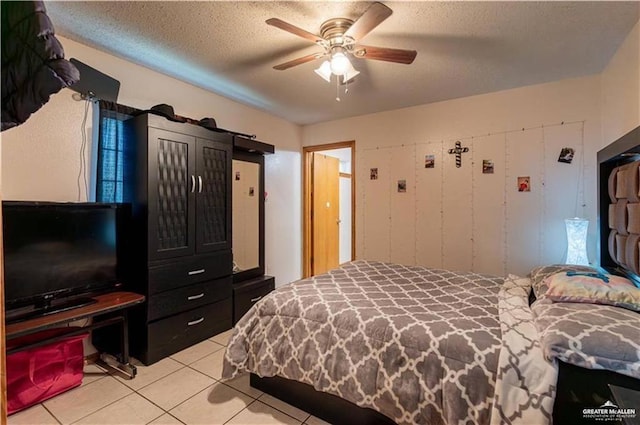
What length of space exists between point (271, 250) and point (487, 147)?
2.95m

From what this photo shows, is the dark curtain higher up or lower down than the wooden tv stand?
higher up

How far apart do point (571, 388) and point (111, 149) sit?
126 inches

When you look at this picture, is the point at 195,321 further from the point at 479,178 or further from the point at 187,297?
the point at 479,178

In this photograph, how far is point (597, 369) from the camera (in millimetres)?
1156

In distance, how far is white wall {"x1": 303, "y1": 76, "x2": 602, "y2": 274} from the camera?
2.94 m

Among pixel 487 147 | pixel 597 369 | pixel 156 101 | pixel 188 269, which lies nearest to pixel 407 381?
pixel 597 369

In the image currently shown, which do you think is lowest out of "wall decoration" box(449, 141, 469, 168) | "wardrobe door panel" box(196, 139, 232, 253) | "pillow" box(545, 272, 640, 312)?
"pillow" box(545, 272, 640, 312)

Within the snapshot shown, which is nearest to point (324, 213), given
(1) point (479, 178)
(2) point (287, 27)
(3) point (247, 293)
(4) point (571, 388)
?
(3) point (247, 293)

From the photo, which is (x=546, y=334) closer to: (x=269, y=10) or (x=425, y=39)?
(x=425, y=39)

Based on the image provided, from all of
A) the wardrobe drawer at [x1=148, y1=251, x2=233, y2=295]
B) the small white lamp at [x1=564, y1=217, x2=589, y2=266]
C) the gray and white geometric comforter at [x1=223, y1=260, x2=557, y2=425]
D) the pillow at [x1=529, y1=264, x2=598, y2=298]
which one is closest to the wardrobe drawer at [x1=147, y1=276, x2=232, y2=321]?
the wardrobe drawer at [x1=148, y1=251, x2=233, y2=295]

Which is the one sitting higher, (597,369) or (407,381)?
(597,369)

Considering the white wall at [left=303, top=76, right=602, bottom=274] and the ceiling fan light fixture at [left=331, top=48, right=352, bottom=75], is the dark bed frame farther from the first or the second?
the ceiling fan light fixture at [left=331, top=48, right=352, bottom=75]

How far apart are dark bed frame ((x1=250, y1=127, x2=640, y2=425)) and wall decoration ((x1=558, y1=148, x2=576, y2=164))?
0.69 m

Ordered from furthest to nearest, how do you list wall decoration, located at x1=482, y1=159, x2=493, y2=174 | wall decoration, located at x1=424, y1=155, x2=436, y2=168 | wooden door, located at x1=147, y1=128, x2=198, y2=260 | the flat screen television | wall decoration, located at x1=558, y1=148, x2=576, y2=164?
wall decoration, located at x1=424, y1=155, x2=436, y2=168, wall decoration, located at x1=482, y1=159, x2=493, y2=174, wall decoration, located at x1=558, y1=148, x2=576, y2=164, wooden door, located at x1=147, y1=128, x2=198, y2=260, the flat screen television
